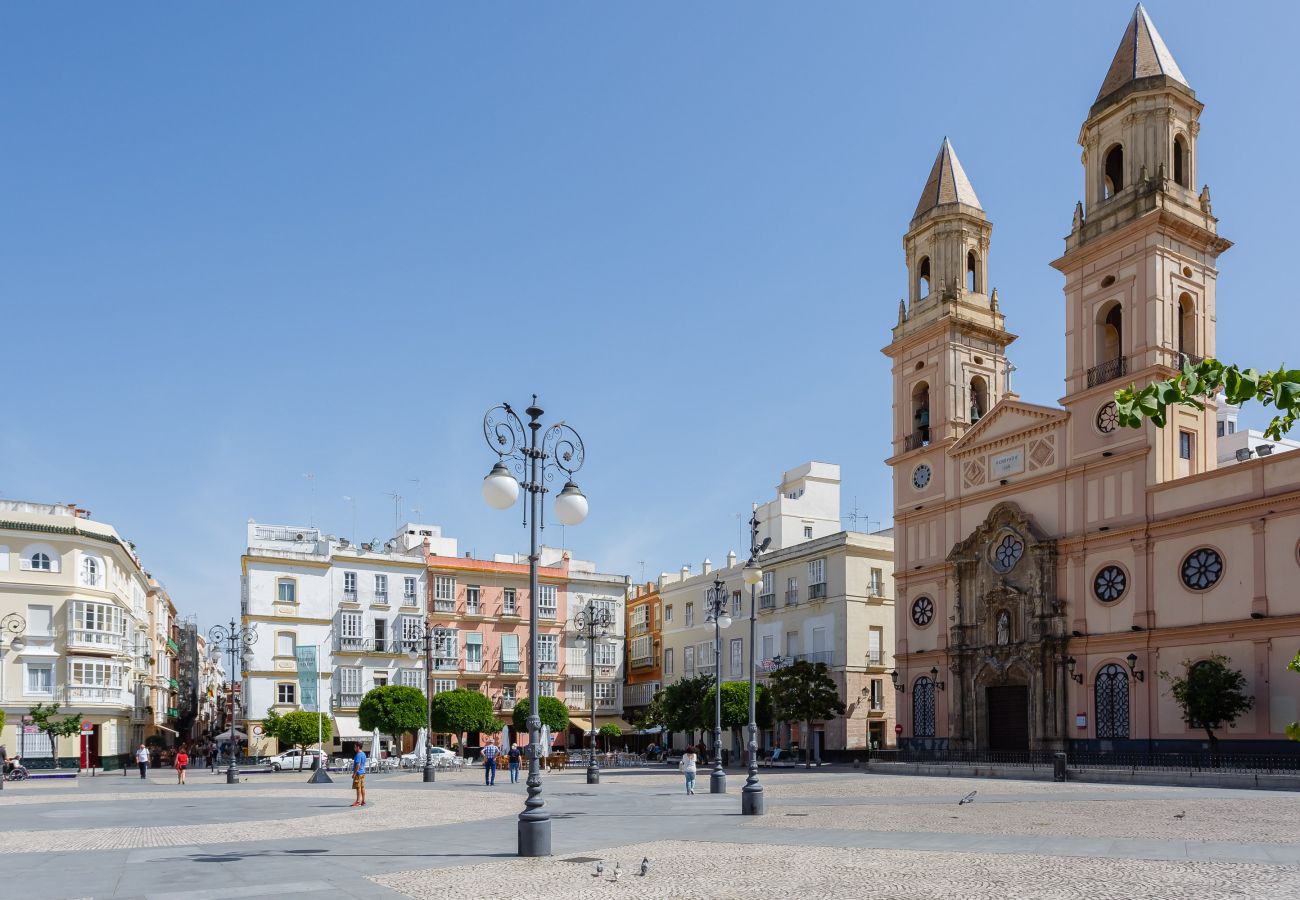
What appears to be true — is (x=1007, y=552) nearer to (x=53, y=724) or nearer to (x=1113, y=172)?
(x=1113, y=172)

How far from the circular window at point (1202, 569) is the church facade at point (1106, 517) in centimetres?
7

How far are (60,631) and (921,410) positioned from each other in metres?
41.4

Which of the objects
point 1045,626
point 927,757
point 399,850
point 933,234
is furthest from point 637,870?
point 933,234

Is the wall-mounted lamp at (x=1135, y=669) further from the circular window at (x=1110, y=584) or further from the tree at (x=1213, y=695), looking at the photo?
the tree at (x=1213, y=695)

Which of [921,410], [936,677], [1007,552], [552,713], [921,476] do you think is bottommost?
[552,713]

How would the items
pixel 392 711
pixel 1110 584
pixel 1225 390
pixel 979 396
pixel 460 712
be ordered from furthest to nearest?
1. pixel 460 712
2. pixel 392 711
3. pixel 979 396
4. pixel 1110 584
5. pixel 1225 390

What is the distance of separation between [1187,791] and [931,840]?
15.0 m

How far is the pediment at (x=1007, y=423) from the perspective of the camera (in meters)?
45.3

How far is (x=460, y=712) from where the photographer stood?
59906 millimetres

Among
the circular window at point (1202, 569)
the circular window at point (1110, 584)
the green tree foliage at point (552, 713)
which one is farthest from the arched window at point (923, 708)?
the green tree foliage at point (552, 713)

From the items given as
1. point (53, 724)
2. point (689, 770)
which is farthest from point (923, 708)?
point (53, 724)

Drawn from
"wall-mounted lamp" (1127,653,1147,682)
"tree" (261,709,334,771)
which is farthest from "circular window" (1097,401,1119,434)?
"tree" (261,709,334,771)

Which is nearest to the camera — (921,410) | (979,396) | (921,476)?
(921,476)

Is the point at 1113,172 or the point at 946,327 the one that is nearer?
the point at 1113,172
